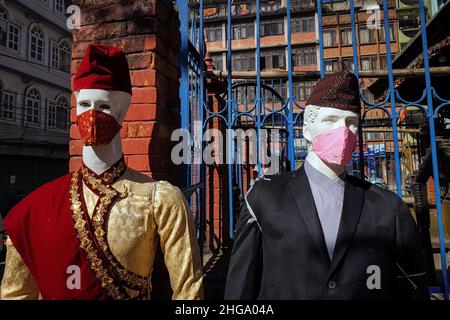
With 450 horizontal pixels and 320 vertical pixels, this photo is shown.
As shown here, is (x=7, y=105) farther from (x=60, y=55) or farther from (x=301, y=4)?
(x=301, y=4)

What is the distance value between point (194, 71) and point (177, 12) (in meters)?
0.51

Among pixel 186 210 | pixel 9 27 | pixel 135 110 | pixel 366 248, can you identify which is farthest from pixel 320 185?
pixel 9 27

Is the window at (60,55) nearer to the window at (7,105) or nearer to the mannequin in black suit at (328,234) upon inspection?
the window at (7,105)

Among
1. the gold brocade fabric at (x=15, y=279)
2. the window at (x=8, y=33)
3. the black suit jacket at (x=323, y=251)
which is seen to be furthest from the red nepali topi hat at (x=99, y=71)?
the window at (x=8, y=33)

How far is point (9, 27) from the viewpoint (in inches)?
525

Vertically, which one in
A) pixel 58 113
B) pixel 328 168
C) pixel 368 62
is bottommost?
pixel 328 168

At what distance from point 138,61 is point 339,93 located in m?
1.11

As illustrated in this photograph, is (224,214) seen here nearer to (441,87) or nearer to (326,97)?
(326,97)

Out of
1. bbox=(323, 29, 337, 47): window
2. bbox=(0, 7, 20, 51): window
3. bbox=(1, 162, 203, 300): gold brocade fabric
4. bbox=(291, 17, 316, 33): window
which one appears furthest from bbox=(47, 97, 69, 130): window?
bbox=(323, 29, 337, 47): window

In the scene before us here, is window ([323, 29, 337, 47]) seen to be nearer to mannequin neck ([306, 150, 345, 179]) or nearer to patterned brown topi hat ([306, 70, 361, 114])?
patterned brown topi hat ([306, 70, 361, 114])

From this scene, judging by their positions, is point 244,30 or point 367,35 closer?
point 367,35

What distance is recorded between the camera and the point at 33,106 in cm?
1494

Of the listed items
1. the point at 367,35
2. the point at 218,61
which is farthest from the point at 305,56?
the point at 218,61

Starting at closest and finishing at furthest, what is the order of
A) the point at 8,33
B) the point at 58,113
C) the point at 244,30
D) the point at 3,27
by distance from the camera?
the point at 3,27, the point at 8,33, the point at 58,113, the point at 244,30
